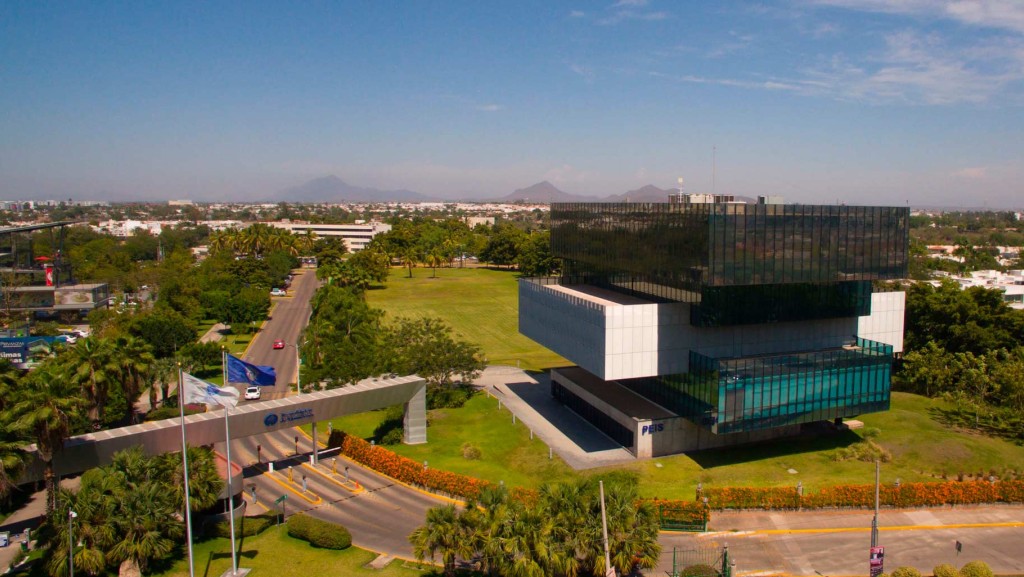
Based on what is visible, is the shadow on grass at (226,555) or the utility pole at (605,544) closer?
the utility pole at (605,544)

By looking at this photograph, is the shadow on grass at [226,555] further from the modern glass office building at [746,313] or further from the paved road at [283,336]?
the paved road at [283,336]

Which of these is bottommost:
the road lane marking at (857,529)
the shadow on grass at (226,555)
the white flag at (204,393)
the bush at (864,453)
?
the road lane marking at (857,529)

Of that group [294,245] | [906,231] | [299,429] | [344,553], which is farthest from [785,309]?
[294,245]

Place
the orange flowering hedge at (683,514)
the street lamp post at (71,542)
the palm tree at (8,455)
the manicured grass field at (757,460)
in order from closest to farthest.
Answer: the street lamp post at (71,542)
the palm tree at (8,455)
the orange flowering hedge at (683,514)
the manicured grass field at (757,460)

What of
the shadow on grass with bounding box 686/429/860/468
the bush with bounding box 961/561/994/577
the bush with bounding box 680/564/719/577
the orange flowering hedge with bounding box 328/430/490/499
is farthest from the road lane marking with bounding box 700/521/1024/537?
the orange flowering hedge with bounding box 328/430/490/499

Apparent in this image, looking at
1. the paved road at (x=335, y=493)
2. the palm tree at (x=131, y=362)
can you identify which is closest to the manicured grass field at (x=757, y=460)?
the paved road at (x=335, y=493)

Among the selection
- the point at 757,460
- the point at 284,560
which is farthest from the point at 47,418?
the point at 757,460

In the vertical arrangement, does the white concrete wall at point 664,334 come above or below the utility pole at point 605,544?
above

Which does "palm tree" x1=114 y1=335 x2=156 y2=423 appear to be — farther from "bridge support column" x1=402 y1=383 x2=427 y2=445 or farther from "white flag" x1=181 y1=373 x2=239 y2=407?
"white flag" x1=181 y1=373 x2=239 y2=407
